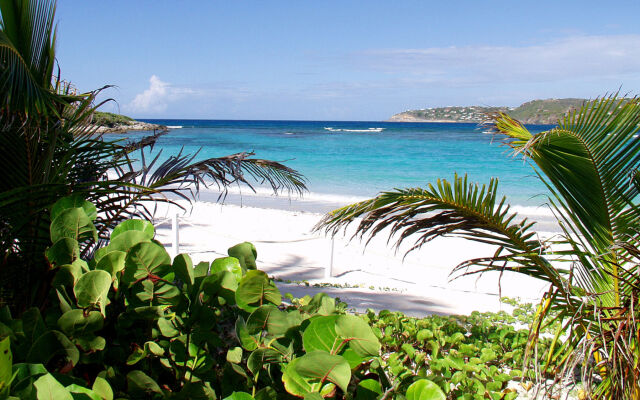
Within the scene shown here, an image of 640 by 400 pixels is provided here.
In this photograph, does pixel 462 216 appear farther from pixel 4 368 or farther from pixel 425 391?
pixel 4 368

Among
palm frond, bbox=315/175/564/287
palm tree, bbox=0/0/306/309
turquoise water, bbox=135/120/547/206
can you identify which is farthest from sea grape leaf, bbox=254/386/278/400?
turquoise water, bbox=135/120/547/206

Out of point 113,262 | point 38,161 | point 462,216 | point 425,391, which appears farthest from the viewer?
point 462,216

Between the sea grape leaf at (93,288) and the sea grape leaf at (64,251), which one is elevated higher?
the sea grape leaf at (64,251)

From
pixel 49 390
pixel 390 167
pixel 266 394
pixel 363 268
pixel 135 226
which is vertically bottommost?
pixel 363 268

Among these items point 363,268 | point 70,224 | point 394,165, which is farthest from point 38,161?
point 394,165

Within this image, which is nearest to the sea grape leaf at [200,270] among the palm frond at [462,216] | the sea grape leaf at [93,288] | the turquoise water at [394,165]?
the sea grape leaf at [93,288]

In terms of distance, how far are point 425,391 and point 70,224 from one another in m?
0.83

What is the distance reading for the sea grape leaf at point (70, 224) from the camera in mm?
1122

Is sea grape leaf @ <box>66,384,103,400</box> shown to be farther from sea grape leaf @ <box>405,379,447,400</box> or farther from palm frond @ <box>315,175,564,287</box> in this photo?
palm frond @ <box>315,175,564,287</box>

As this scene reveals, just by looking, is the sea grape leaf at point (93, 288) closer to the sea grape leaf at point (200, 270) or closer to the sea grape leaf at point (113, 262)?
the sea grape leaf at point (113, 262)

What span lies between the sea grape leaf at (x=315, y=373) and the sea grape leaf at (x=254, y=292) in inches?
7.4

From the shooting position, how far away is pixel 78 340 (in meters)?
0.94

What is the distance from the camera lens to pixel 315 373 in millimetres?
798

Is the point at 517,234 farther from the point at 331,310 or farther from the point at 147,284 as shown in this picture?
the point at 147,284
